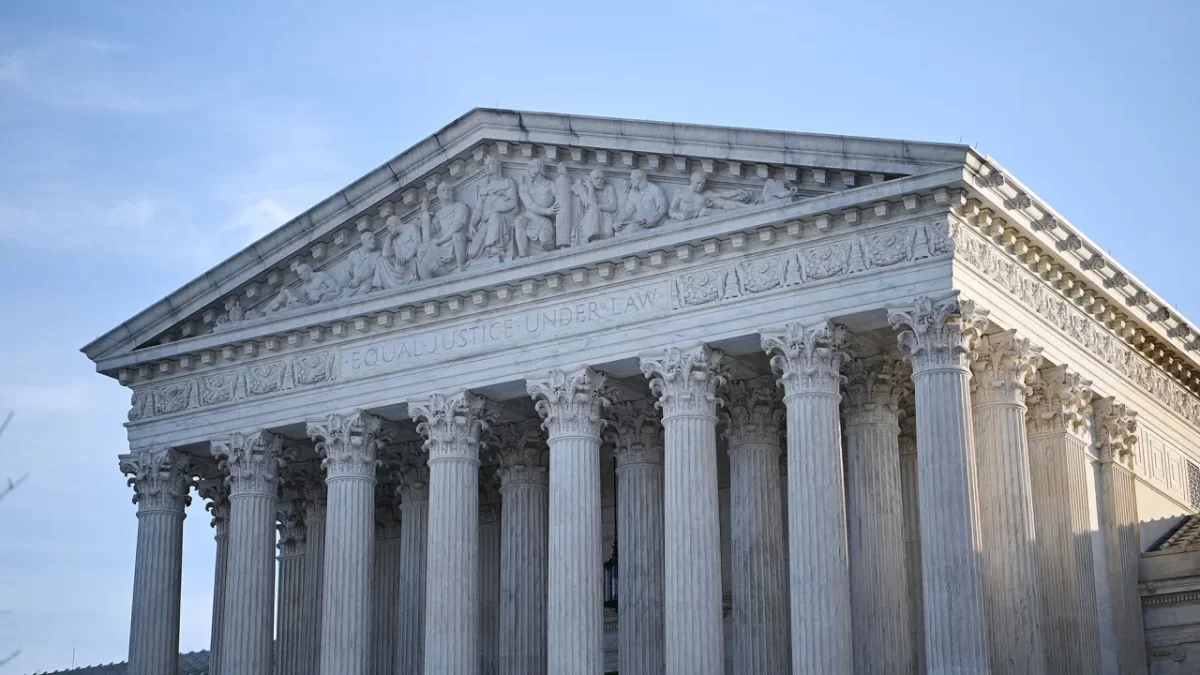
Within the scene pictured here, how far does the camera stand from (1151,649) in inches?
1784

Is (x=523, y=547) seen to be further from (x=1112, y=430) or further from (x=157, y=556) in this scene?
(x=1112, y=430)

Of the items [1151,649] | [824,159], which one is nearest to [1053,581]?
[1151,649]

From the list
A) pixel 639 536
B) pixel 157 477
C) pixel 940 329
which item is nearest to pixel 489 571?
pixel 639 536

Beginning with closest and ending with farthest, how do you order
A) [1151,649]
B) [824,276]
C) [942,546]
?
[942,546]
[824,276]
[1151,649]

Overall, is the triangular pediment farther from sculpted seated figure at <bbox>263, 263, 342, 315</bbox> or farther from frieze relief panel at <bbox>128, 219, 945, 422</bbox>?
frieze relief panel at <bbox>128, 219, 945, 422</bbox>

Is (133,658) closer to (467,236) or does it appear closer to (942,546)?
(467,236)

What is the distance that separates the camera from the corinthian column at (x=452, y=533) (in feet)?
146

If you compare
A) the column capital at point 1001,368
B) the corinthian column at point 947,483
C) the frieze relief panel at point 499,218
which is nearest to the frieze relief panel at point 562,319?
the frieze relief panel at point 499,218

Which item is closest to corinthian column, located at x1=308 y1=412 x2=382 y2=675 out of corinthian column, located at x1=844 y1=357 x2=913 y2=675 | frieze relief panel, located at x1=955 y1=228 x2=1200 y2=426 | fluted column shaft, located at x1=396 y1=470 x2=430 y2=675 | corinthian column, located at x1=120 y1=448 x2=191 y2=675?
fluted column shaft, located at x1=396 y1=470 x2=430 y2=675

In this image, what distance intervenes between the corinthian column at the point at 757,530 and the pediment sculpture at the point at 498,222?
16.4ft

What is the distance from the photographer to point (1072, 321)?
44062mm

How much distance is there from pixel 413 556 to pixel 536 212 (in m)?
10.8

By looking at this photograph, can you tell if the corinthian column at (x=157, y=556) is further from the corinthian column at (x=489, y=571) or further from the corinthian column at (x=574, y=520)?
the corinthian column at (x=574, y=520)

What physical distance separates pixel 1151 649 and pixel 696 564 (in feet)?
40.2
